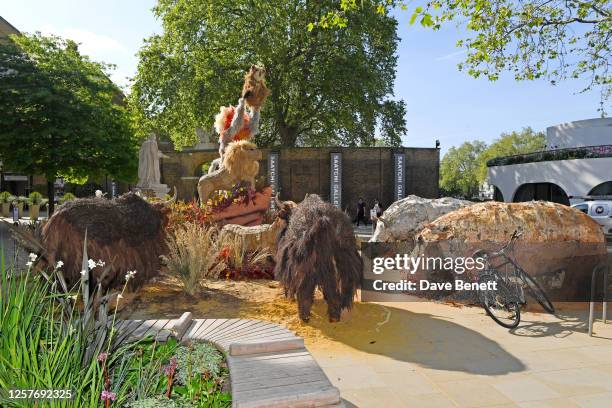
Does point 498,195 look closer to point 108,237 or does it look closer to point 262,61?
point 262,61

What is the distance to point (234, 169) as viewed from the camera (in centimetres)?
1055

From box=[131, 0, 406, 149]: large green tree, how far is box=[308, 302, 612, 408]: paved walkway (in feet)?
65.7

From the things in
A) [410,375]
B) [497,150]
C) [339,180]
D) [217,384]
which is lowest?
[410,375]

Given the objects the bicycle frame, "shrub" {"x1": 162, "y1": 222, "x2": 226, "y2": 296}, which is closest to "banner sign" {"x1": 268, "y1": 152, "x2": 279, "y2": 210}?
"shrub" {"x1": 162, "y1": 222, "x2": 226, "y2": 296}

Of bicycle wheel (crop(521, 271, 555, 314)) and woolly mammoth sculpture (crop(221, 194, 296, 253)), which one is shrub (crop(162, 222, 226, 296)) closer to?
woolly mammoth sculpture (crop(221, 194, 296, 253))

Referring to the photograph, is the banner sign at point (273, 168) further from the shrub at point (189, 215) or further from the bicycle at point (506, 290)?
the bicycle at point (506, 290)

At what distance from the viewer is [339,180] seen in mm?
27469

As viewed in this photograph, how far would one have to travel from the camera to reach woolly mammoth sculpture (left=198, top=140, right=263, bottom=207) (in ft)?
34.4

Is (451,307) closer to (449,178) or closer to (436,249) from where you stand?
(436,249)

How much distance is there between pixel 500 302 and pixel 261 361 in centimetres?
410

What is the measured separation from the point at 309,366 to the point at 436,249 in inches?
179

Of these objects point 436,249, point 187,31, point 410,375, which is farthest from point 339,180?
point 410,375

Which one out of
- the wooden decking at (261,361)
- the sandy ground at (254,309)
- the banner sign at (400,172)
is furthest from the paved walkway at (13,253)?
the banner sign at (400,172)

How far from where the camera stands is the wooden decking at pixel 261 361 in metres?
2.47
